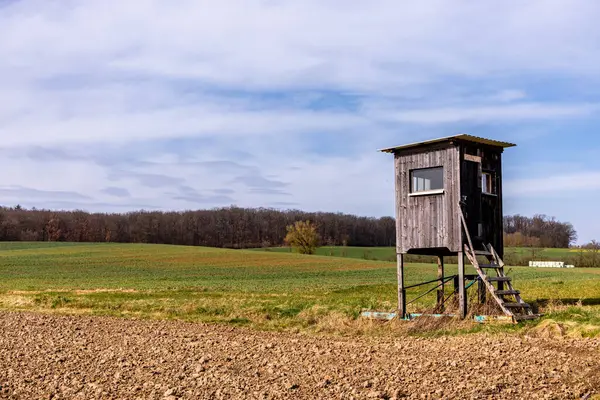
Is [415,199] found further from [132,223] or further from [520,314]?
[132,223]

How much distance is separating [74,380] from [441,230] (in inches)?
499

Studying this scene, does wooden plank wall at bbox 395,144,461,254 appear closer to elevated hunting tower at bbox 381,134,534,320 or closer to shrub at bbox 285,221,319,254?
elevated hunting tower at bbox 381,134,534,320

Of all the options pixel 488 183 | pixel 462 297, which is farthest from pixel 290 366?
pixel 488 183

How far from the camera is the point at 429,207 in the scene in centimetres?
2158

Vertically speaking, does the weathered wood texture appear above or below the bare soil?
above

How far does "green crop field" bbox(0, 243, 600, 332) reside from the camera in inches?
929

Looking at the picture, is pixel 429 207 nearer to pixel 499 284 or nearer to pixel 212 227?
pixel 499 284

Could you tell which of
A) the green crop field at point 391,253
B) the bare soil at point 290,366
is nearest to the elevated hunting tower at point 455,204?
the bare soil at point 290,366

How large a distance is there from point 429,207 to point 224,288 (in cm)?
1996

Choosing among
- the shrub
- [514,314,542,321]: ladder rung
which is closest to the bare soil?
[514,314,542,321]: ladder rung

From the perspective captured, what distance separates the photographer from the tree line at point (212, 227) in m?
143

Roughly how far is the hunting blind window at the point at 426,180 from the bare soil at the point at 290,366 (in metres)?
6.04

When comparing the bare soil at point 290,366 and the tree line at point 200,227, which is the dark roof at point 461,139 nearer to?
the bare soil at point 290,366

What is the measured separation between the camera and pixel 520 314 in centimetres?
1944
